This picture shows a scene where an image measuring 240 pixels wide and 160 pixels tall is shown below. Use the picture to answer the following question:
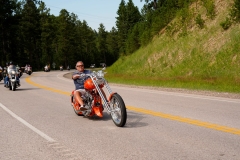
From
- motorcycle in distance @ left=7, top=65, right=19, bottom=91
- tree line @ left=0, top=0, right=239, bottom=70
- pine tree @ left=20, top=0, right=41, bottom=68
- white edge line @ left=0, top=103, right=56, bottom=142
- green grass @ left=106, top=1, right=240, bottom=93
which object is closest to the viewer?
white edge line @ left=0, top=103, right=56, bottom=142

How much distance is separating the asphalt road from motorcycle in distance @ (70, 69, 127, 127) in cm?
25

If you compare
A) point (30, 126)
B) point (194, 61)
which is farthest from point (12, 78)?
point (194, 61)

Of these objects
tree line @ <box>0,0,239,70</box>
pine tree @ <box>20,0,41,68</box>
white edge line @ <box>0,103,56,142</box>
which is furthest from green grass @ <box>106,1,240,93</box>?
pine tree @ <box>20,0,41,68</box>

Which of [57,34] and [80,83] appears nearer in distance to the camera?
[80,83]

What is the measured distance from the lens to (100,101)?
342 inches

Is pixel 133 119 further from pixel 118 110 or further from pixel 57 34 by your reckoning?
pixel 57 34

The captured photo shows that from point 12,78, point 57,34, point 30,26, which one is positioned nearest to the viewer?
point 12,78

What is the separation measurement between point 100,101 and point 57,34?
93.1m

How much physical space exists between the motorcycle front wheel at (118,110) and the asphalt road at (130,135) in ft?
0.61

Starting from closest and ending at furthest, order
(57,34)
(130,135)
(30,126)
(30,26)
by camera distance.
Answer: (130,135) → (30,126) → (30,26) → (57,34)

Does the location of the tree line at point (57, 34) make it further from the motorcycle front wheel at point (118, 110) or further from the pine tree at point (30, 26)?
the motorcycle front wheel at point (118, 110)

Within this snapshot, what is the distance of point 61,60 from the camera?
327ft

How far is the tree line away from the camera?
162ft

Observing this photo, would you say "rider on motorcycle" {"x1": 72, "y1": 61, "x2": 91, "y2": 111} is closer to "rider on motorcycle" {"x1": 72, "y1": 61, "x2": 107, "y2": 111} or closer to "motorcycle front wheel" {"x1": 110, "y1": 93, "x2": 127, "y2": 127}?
"rider on motorcycle" {"x1": 72, "y1": 61, "x2": 107, "y2": 111}
